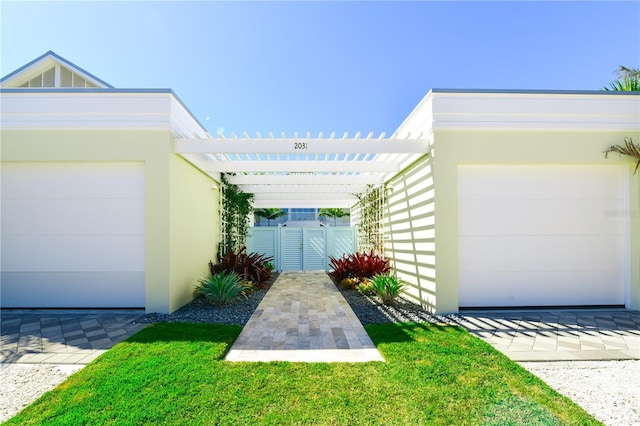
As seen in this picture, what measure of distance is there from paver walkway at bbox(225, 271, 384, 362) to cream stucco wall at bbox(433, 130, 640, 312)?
6.78 feet

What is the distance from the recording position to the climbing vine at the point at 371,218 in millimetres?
10844

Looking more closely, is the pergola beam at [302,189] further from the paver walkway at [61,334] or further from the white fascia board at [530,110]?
the paver walkway at [61,334]

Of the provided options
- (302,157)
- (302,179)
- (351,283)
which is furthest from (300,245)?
(302,157)

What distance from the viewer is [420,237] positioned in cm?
721

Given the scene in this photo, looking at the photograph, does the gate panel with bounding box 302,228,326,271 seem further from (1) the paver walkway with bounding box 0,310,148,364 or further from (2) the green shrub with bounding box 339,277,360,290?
(1) the paver walkway with bounding box 0,310,148,364

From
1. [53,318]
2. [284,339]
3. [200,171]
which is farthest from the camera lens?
[200,171]

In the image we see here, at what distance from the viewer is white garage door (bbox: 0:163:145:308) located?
656 centimetres

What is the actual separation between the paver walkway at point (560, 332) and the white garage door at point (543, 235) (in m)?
0.44

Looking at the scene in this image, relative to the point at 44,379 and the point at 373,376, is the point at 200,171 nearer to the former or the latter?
the point at 44,379

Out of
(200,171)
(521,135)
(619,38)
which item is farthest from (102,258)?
(619,38)

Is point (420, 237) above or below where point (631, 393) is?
above

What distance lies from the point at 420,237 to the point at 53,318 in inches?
291

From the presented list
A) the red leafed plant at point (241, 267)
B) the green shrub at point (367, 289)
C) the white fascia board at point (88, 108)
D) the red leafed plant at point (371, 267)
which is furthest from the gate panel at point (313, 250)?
the white fascia board at point (88, 108)

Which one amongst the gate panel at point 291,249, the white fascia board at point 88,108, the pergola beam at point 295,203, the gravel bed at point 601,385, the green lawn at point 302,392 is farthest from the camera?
the pergola beam at point 295,203
